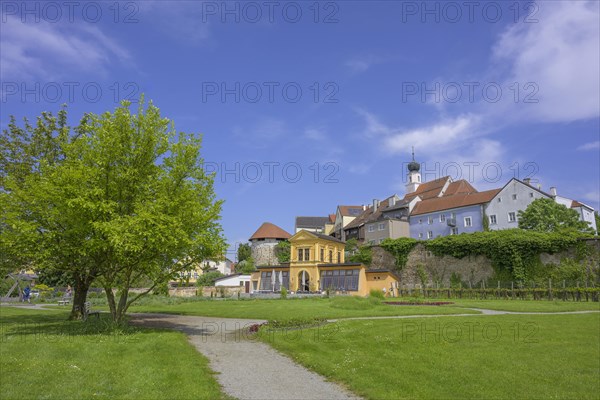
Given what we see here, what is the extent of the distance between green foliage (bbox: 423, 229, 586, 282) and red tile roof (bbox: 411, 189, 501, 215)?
55.6 feet

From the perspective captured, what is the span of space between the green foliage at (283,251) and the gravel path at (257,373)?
6216 centimetres

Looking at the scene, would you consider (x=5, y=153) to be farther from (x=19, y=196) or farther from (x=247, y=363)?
(x=247, y=363)

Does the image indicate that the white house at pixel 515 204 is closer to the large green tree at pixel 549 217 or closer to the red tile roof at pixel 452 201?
the red tile roof at pixel 452 201

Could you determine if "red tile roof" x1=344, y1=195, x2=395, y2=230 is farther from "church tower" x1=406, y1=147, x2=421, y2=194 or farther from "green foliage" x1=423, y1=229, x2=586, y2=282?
"green foliage" x1=423, y1=229, x2=586, y2=282

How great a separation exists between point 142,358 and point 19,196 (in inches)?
365

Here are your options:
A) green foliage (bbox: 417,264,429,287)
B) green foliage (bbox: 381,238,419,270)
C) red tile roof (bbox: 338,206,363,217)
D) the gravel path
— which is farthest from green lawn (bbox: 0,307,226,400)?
red tile roof (bbox: 338,206,363,217)

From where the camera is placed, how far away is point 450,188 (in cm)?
7344

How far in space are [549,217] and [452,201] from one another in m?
16.2

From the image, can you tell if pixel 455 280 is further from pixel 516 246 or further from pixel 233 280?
pixel 233 280

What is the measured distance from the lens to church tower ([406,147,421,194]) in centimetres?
8778

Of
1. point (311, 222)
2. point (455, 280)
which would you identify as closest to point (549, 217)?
point (455, 280)

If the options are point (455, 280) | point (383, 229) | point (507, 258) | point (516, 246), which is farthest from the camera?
point (383, 229)

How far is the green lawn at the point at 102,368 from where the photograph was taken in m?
8.28

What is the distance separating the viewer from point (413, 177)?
90688mm
